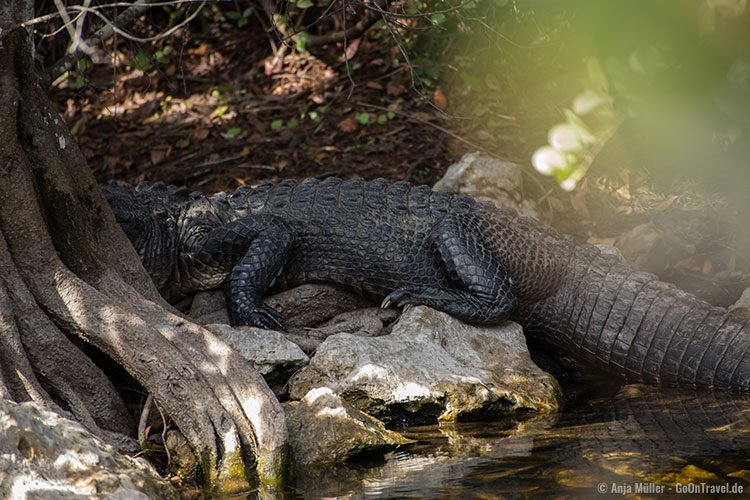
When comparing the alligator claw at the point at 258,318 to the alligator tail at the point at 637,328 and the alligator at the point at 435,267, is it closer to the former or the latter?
the alligator at the point at 435,267

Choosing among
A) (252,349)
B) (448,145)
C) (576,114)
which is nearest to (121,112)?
(448,145)

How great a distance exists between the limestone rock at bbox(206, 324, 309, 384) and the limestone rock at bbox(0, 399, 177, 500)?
127cm

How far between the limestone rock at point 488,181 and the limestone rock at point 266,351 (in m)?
2.71

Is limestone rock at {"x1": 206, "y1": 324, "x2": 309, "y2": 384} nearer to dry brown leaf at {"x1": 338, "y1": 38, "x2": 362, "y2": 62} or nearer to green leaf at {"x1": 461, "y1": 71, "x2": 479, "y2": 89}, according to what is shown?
green leaf at {"x1": 461, "y1": 71, "x2": 479, "y2": 89}

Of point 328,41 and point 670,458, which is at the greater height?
point 328,41

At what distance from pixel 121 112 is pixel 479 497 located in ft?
23.8

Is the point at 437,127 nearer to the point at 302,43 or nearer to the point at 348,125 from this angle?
the point at 348,125

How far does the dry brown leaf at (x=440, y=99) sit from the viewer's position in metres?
7.91

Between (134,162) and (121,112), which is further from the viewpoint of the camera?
(121,112)

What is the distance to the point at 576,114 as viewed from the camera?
1494 mm

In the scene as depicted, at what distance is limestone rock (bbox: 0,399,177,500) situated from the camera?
2508 mm

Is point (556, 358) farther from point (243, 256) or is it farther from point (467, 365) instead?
point (243, 256)

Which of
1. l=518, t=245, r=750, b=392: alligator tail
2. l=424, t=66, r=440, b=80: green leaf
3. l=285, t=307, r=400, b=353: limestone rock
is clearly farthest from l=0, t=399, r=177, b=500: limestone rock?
l=424, t=66, r=440, b=80: green leaf

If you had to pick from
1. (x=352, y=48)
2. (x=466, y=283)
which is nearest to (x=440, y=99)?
(x=352, y=48)
